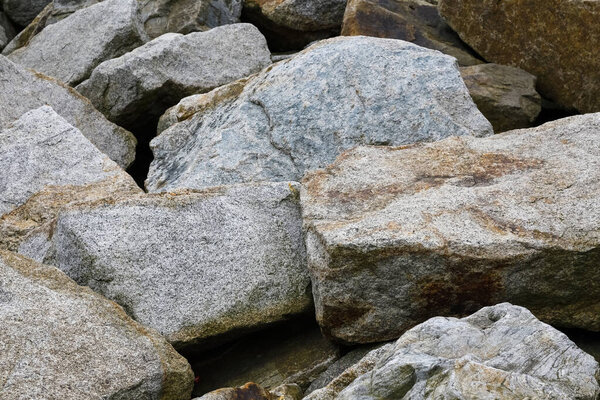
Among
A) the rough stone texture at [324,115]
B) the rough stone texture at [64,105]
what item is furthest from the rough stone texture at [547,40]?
the rough stone texture at [64,105]

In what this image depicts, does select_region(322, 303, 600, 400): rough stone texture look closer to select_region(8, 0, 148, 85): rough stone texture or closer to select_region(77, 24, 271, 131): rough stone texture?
select_region(77, 24, 271, 131): rough stone texture

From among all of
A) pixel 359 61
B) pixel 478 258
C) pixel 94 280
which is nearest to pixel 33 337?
pixel 94 280

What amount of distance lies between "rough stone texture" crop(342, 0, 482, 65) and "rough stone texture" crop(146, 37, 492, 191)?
1.46 m

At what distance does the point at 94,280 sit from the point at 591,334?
2262 millimetres

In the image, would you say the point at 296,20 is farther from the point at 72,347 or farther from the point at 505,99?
the point at 72,347

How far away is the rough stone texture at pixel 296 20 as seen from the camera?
8.32 meters

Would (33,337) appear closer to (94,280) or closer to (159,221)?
(94,280)

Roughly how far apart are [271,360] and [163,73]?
3195 millimetres

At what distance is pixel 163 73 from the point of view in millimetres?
6652

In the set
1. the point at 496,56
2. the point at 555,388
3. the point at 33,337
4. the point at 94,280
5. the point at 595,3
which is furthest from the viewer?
the point at 496,56

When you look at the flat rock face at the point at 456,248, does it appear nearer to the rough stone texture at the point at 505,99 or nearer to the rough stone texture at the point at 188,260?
the rough stone texture at the point at 188,260

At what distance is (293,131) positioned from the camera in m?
5.21

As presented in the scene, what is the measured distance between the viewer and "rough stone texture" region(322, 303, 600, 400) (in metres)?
2.57

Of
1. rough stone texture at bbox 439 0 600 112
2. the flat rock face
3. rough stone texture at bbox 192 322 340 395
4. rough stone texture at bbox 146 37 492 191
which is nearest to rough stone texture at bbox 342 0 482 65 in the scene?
rough stone texture at bbox 439 0 600 112
